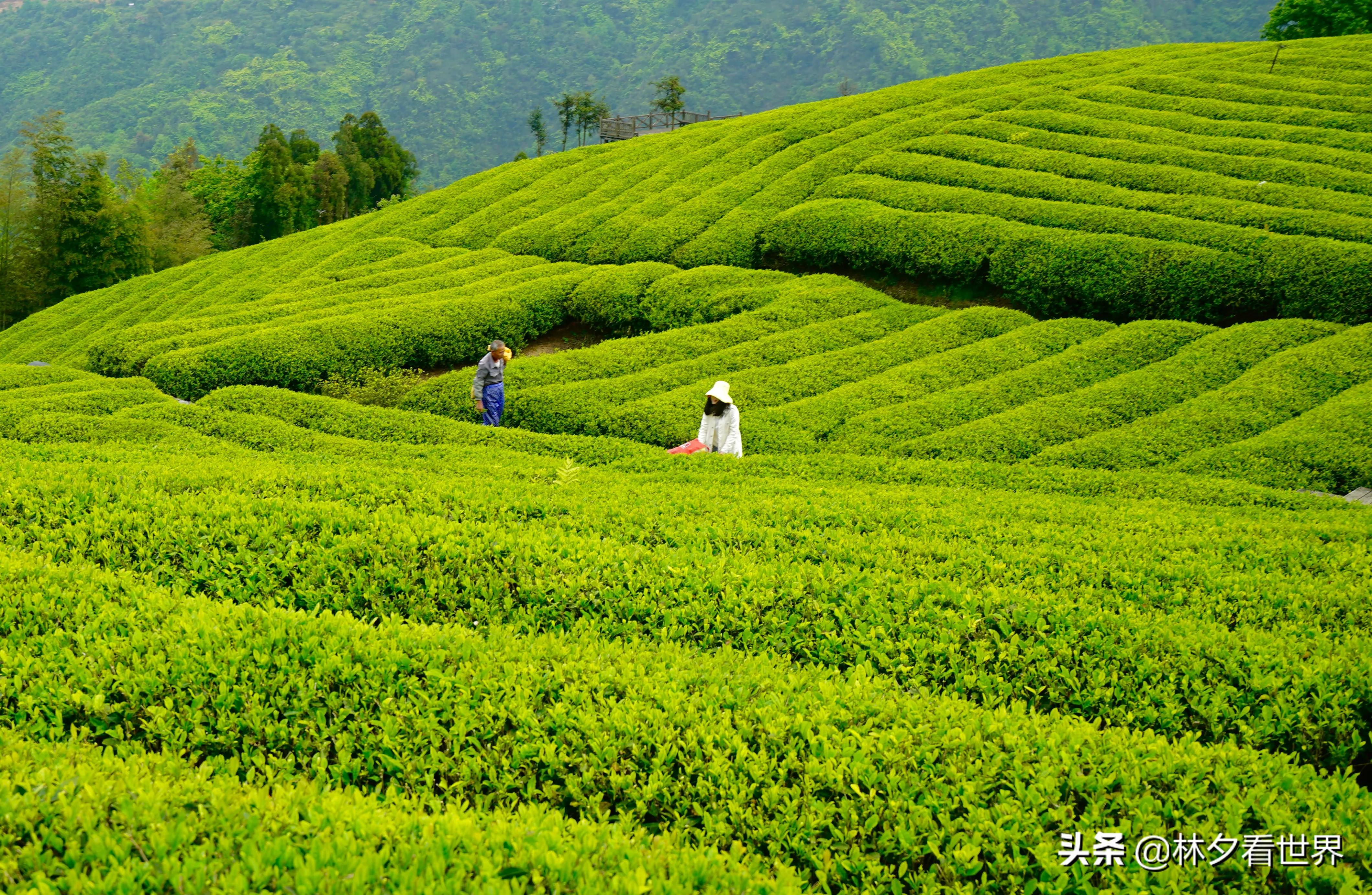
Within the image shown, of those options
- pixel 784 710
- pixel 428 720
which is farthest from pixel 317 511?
pixel 784 710

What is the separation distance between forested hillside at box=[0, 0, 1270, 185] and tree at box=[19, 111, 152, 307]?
8307 cm

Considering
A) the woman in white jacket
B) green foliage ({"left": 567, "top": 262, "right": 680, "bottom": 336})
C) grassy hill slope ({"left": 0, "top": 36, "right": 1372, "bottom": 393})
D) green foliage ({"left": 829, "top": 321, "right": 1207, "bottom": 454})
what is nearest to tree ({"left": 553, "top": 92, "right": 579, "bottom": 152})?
grassy hill slope ({"left": 0, "top": 36, "right": 1372, "bottom": 393})

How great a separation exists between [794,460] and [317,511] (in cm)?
553

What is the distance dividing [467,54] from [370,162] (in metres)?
89.1

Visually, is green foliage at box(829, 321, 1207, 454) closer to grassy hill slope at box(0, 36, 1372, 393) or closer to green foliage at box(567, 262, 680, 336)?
grassy hill slope at box(0, 36, 1372, 393)

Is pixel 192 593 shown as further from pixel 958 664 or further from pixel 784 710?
pixel 958 664

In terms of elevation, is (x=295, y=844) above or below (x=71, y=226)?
below

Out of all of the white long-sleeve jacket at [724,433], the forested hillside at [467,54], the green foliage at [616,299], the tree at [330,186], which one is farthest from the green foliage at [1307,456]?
the forested hillside at [467,54]

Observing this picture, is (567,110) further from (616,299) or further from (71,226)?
(616,299)

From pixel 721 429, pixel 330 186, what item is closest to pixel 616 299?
pixel 721 429

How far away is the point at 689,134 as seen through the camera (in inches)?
1056

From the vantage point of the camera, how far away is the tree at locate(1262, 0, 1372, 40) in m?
32.8

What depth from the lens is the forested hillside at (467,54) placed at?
385 feet

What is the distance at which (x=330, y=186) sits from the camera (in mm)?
56250
